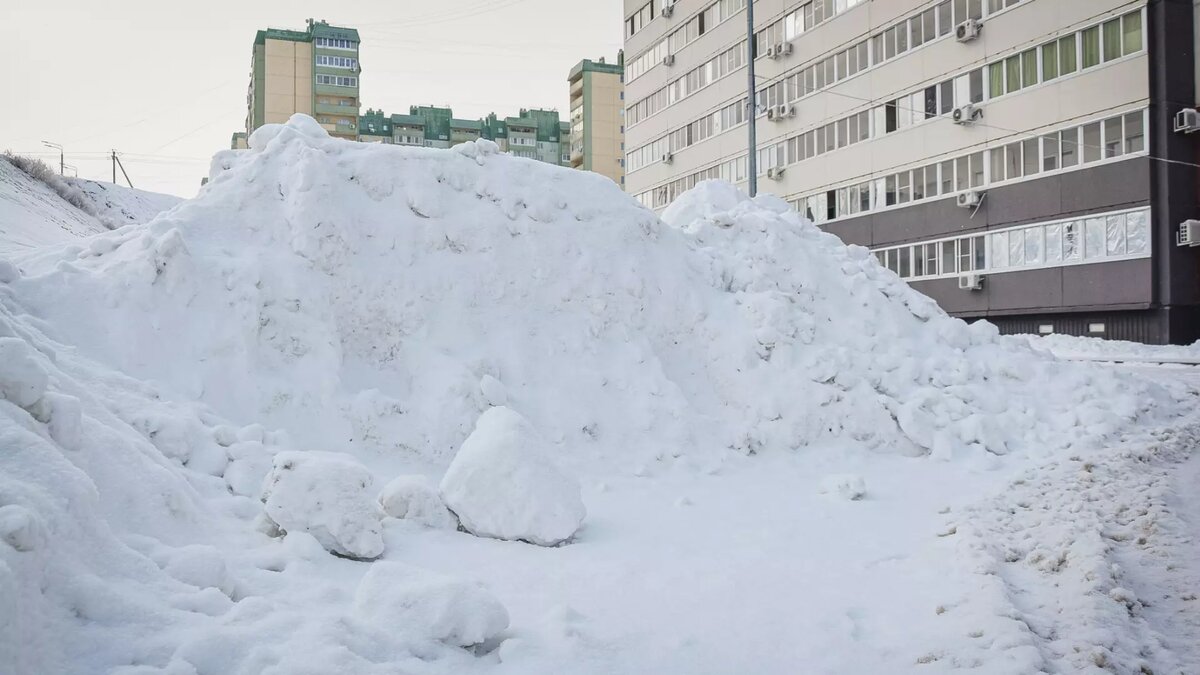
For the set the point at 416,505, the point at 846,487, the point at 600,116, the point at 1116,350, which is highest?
the point at 600,116

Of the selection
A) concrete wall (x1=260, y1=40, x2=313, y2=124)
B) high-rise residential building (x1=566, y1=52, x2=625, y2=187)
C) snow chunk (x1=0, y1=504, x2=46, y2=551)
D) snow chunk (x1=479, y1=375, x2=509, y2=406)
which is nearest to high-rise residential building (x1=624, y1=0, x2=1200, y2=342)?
snow chunk (x1=479, y1=375, x2=509, y2=406)

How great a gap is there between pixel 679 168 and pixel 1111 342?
86.6 feet

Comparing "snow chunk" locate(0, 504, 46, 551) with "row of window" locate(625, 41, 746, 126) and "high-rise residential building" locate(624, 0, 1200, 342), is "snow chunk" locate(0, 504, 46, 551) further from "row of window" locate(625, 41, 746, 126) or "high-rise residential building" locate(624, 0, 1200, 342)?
"row of window" locate(625, 41, 746, 126)

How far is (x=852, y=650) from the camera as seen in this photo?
4.13 m

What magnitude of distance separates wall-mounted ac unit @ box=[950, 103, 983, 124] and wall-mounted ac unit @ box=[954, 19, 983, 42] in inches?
88.3

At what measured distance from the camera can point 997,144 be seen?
2634 cm

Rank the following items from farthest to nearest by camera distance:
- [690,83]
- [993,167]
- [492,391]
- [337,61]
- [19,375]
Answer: [337,61], [690,83], [993,167], [492,391], [19,375]

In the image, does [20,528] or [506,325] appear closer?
[20,528]

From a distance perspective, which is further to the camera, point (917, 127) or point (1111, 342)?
point (917, 127)

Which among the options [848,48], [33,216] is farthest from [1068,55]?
[33,216]

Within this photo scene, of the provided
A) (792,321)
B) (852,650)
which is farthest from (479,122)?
(852,650)

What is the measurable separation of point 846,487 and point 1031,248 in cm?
2225

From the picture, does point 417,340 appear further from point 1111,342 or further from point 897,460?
point 1111,342

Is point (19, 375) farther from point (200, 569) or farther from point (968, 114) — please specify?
point (968, 114)
